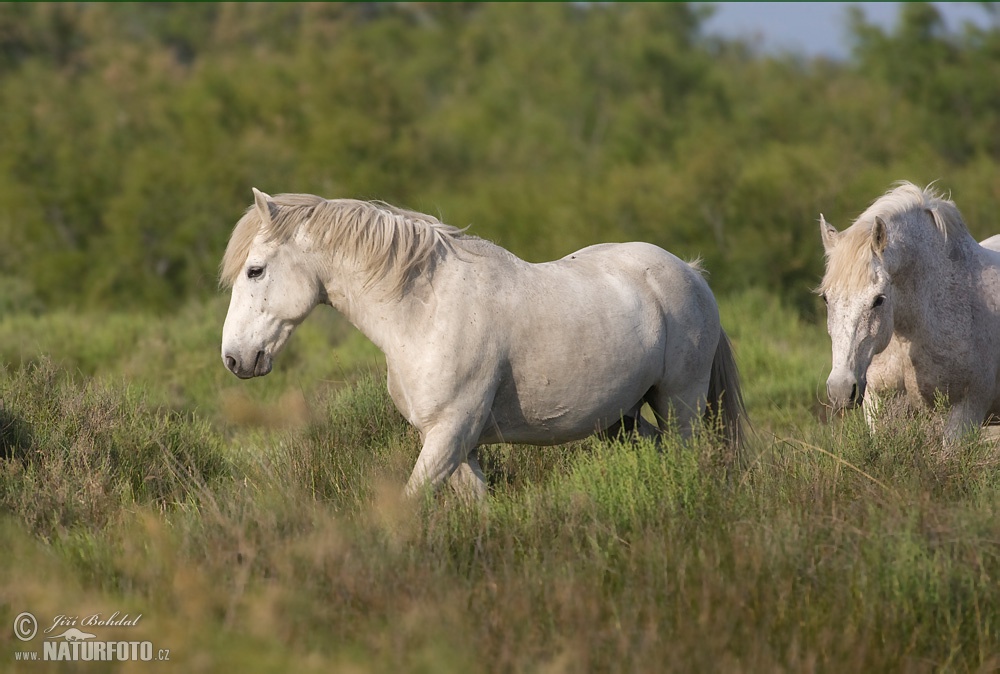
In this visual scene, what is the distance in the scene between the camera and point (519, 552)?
4461mm

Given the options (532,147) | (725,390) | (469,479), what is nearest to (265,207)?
(469,479)

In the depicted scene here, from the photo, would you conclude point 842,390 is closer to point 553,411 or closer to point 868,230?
point 868,230

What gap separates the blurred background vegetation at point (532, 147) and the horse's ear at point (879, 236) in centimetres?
1047

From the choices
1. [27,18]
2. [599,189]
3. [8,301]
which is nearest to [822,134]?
[599,189]

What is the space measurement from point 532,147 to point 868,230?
3034cm

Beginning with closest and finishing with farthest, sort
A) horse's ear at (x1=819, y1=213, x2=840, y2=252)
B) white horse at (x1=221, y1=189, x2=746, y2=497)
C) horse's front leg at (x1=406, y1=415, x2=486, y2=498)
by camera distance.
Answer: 1. horse's front leg at (x1=406, y1=415, x2=486, y2=498)
2. white horse at (x1=221, y1=189, x2=746, y2=497)
3. horse's ear at (x1=819, y1=213, x2=840, y2=252)

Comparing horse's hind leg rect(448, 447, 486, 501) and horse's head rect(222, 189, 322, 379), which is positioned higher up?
horse's head rect(222, 189, 322, 379)

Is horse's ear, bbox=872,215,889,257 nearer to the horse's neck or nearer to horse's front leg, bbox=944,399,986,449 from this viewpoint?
horse's front leg, bbox=944,399,986,449

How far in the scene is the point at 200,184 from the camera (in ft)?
79.6

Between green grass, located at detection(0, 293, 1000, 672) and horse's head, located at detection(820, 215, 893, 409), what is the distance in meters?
0.37

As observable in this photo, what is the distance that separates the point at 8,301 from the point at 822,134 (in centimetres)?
2112

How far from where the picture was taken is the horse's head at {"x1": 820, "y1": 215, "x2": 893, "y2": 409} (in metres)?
5.08
